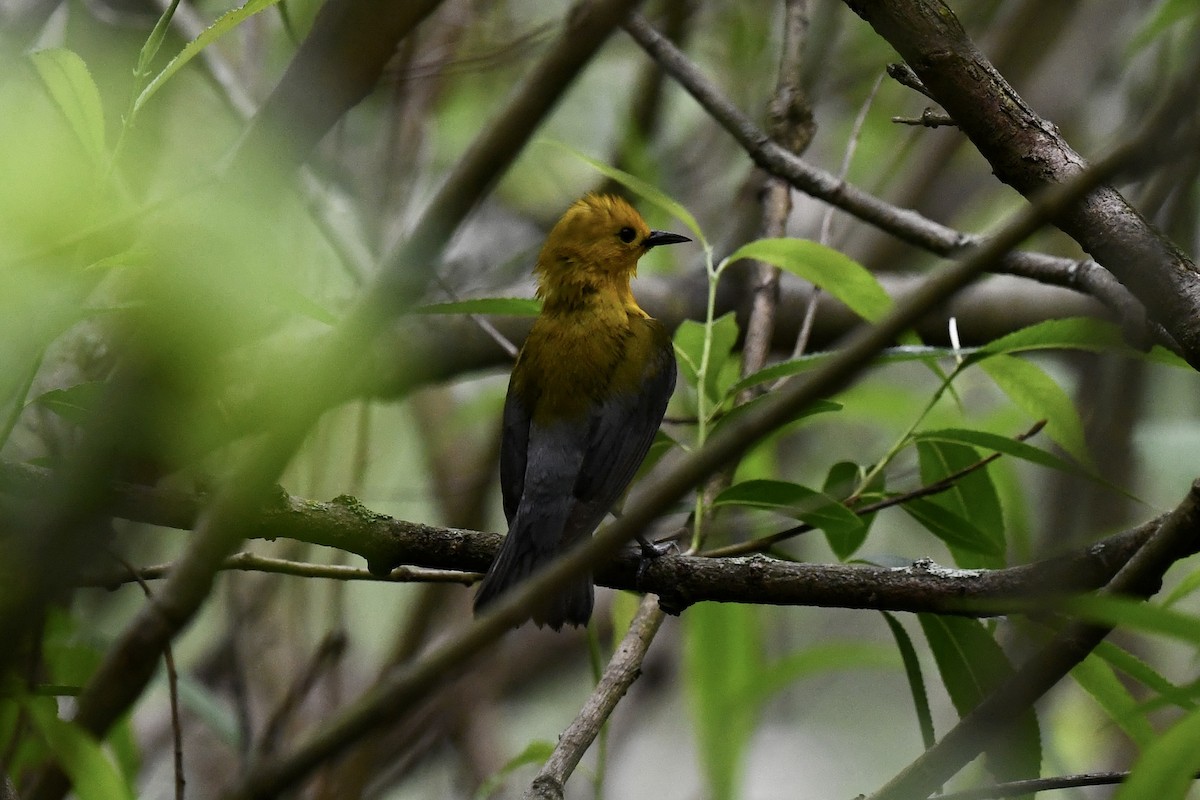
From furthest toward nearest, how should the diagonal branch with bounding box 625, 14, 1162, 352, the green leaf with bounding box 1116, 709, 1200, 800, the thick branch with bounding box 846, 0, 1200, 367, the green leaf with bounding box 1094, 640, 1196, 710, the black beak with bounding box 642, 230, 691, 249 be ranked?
the black beak with bounding box 642, 230, 691, 249, the diagonal branch with bounding box 625, 14, 1162, 352, the green leaf with bounding box 1094, 640, 1196, 710, the thick branch with bounding box 846, 0, 1200, 367, the green leaf with bounding box 1116, 709, 1200, 800

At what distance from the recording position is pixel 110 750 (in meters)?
2.47

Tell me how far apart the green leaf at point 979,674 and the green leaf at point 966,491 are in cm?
19

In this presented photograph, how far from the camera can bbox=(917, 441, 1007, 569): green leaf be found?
2.28 metres

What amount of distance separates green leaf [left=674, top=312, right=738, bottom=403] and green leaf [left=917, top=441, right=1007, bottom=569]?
1.43ft

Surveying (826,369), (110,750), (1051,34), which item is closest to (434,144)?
(1051,34)

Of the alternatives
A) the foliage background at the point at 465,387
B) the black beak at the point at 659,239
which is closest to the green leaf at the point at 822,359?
the foliage background at the point at 465,387

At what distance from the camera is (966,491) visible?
2.31 metres

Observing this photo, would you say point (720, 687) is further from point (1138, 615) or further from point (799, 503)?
point (1138, 615)

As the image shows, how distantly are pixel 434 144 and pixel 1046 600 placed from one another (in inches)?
190

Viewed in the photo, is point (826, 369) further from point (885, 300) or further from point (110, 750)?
point (110, 750)

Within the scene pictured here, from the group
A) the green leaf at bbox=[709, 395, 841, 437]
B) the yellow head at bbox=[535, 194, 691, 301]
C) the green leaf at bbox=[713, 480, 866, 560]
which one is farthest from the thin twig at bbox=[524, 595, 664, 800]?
the yellow head at bbox=[535, 194, 691, 301]

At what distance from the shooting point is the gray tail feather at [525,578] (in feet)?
6.81

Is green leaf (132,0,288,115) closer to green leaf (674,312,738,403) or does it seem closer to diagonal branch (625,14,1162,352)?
green leaf (674,312,738,403)

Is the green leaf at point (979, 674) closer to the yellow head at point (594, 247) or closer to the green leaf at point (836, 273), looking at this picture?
the green leaf at point (836, 273)
